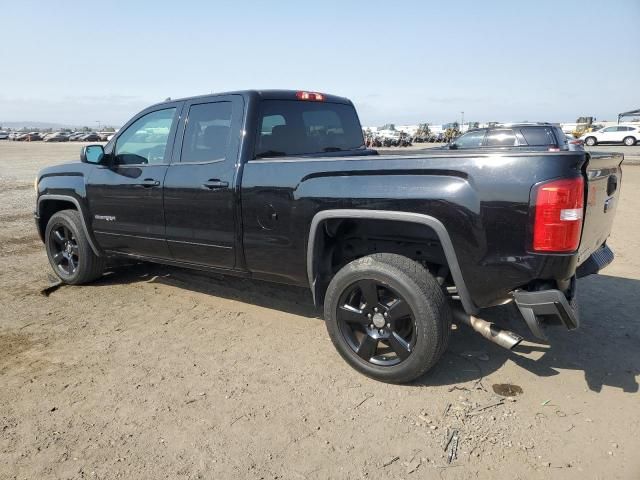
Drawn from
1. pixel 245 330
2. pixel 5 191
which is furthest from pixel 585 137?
pixel 245 330

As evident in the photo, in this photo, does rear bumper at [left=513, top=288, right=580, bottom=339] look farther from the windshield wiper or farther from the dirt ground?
the windshield wiper

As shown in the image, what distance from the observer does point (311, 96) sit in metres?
4.46

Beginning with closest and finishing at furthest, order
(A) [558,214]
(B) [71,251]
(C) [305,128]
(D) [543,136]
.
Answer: (A) [558,214] < (C) [305,128] < (B) [71,251] < (D) [543,136]

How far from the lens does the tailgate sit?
2.80 meters

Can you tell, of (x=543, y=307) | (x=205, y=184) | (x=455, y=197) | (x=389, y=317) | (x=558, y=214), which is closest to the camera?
(x=558, y=214)

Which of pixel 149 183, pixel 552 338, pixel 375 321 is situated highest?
pixel 149 183

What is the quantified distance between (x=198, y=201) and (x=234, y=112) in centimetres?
76

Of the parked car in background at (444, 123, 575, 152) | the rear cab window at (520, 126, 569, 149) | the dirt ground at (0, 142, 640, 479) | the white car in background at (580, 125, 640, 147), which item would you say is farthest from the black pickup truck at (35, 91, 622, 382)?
the white car in background at (580, 125, 640, 147)

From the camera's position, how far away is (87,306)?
4707mm

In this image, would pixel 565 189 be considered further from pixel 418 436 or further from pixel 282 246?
pixel 282 246

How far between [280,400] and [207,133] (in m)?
2.25

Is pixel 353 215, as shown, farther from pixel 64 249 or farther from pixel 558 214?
pixel 64 249

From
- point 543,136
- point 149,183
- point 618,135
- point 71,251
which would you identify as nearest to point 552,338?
point 149,183

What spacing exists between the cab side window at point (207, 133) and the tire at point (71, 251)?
1744 mm
